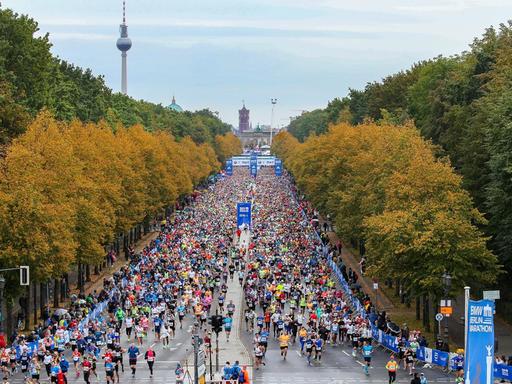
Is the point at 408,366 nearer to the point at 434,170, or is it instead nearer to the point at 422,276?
the point at 422,276

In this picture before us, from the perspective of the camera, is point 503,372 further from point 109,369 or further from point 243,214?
point 243,214

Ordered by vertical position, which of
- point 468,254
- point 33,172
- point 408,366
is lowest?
point 408,366

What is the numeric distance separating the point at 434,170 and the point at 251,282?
17.5m

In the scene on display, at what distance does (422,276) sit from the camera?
5706 centimetres

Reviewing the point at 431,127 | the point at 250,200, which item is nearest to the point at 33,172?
the point at 431,127

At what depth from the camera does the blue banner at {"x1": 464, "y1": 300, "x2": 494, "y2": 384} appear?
3778 cm

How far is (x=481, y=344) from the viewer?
37.9m

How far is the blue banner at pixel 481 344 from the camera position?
124ft

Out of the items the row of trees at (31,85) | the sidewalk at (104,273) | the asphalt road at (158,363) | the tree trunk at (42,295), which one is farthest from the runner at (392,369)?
the row of trees at (31,85)

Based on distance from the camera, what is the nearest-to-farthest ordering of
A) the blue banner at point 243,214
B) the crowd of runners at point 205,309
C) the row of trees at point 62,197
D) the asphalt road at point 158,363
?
the asphalt road at point 158,363
the crowd of runners at point 205,309
the row of trees at point 62,197
the blue banner at point 243,214

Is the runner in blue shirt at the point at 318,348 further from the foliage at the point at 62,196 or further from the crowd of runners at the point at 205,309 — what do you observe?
the foliage at the point at 62,196

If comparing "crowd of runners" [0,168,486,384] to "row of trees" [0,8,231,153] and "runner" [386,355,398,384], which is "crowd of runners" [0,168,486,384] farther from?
"row of trees" [0,8,231,153]

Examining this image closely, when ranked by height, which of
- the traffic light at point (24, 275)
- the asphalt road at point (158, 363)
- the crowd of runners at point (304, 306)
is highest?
the traffic light at point (24, 275)

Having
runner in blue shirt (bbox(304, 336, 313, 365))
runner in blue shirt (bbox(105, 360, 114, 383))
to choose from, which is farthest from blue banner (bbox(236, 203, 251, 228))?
runner in blue shirt (bbox(105, 360, 114, 383))
